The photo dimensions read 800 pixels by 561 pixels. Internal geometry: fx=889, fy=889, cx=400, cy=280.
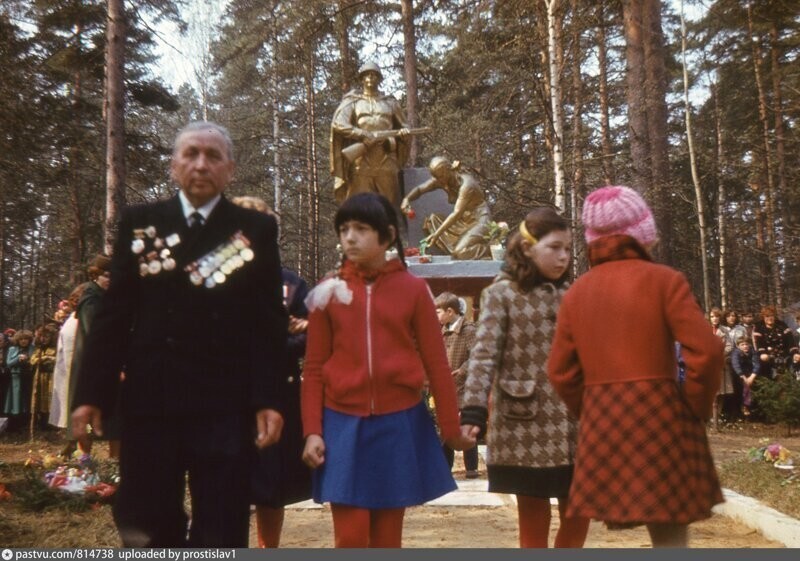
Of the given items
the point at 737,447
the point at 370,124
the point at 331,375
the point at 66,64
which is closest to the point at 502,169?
the point at 370,124

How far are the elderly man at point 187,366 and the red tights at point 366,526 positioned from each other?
38 centimetres

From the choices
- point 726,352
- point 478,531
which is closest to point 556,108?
point 726,352

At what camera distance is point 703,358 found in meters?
2.82

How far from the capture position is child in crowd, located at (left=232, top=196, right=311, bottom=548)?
3865mm

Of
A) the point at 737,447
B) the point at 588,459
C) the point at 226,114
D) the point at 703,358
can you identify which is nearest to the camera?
the point at 703,358

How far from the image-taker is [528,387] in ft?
12.1

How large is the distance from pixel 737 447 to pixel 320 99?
24.6 metres

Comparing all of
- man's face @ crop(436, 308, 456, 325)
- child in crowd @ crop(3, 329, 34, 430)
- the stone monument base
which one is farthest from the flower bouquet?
child in crowd @ crop(3, 329, 34, 430)

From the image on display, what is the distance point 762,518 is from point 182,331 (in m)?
4.22

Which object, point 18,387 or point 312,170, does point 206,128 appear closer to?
point 18,387

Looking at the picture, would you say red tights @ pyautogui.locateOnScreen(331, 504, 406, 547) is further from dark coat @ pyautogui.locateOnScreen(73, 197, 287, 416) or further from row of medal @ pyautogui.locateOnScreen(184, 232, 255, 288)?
row of medal @ pyautogui.locateOnScreen(184, 232, 255, 288)

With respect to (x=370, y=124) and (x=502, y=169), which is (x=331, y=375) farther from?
(x=502, y=169)

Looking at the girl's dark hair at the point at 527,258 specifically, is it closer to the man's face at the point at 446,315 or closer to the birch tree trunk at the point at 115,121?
the man's face at the point at 446,315

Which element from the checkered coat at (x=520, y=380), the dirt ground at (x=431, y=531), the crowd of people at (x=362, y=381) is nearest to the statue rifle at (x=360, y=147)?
the dirt ground at (x=431, y=531)
